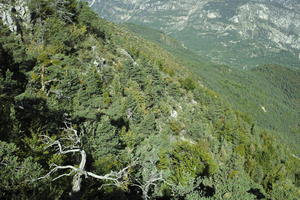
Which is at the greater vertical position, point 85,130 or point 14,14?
point 14,14

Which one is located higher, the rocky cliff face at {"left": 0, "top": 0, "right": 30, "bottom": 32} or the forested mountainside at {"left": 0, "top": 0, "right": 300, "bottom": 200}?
the rocky cliff face at {"left": 0, "top": 0, "right": 30, "bottom": 32}

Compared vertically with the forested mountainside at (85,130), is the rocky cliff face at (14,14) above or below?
above

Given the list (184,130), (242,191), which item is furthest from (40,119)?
(184,130)

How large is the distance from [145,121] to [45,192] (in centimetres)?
3422

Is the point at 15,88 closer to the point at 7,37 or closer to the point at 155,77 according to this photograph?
the point at 7,37

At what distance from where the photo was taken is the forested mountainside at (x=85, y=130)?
1719 cm

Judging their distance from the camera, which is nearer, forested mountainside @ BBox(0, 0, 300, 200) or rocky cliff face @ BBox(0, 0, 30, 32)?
forested mountainside @ BBox(0, 0, 300, 200)

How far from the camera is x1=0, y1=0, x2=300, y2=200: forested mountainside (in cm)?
1719

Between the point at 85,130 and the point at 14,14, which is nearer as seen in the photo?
the point at 85,130

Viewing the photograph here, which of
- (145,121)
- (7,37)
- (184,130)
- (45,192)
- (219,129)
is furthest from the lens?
(219,129)

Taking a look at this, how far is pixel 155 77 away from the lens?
79688 millimetres

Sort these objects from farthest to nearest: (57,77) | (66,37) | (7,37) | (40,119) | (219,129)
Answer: (219,129)
(66,37)
(57,77)
(7,37)
(40,119)

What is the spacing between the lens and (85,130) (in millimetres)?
30656

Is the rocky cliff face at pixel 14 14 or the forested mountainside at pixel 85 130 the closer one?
the forested mountainside at pixel 85 130
